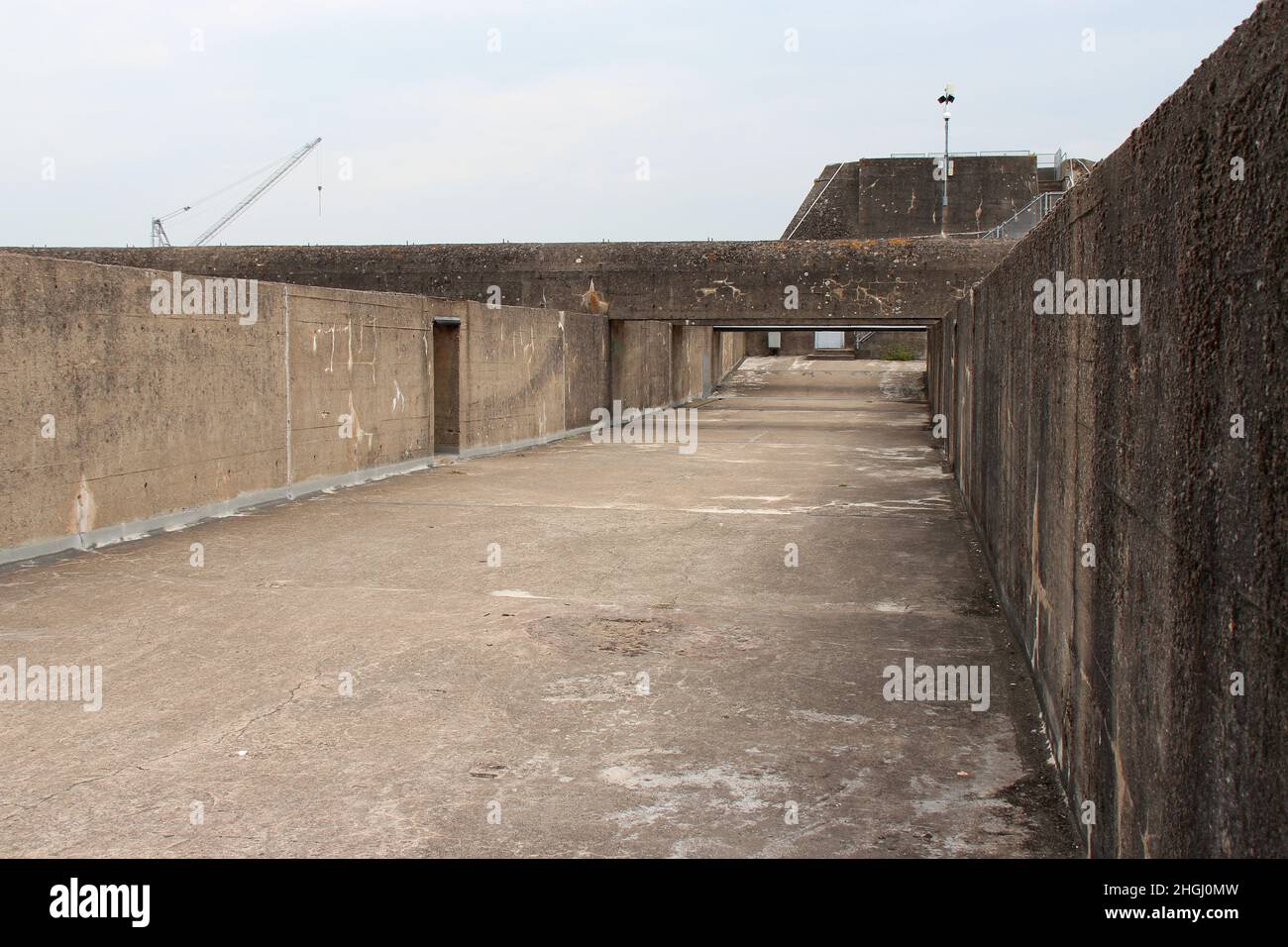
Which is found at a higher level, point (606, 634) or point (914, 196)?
point (914, 196)

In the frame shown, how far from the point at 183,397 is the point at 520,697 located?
19.4ft

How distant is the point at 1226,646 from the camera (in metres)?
2.07

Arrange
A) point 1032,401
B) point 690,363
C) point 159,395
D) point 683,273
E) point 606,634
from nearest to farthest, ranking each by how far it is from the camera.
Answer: point 1032,401, point 606,634, point 159,395, point 683,273, point 690,363

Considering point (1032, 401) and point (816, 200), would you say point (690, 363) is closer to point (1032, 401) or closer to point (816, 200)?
point (816, 200)

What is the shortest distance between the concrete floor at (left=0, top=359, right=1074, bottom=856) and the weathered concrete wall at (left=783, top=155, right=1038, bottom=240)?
122 ft

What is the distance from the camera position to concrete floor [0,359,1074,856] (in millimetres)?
3717

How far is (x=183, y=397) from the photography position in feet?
31.9

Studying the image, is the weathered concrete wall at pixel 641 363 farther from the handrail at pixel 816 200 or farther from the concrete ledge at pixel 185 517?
the handrail at pixel 816 200

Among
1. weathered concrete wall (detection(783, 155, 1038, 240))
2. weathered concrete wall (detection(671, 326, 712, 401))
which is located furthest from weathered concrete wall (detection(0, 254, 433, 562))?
weathered concrete wall (detection(783, 155, 1038, 240))

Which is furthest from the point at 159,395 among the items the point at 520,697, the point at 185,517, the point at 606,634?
the point at 520,697

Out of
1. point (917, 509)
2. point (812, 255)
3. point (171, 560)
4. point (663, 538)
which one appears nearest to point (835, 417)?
point (812, 255)

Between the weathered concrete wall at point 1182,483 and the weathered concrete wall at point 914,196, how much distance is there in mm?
42558

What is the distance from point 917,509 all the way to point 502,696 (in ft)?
23.3
